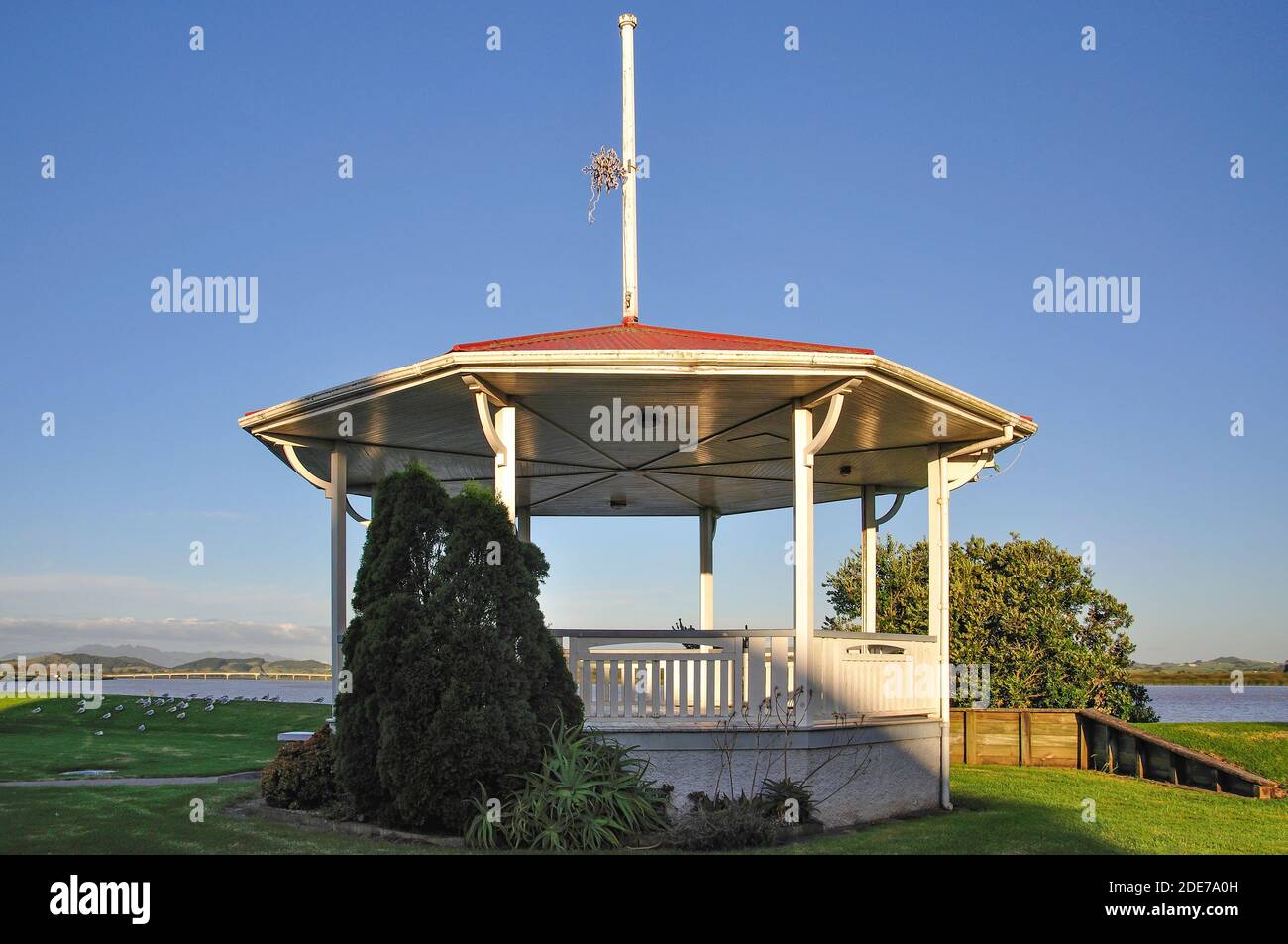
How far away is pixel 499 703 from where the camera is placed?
9586 mm

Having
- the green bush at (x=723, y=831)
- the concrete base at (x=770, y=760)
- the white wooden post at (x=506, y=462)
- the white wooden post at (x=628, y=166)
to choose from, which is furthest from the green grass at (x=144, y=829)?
the white wooden post at (x=628, y=166)

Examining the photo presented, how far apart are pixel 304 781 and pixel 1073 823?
7.42 meters

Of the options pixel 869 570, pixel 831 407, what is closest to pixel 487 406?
pixel 831 407

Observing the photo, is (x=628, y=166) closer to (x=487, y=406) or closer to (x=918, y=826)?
(x=487, y=406)

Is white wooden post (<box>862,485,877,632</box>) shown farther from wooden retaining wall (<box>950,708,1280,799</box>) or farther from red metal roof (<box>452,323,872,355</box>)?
red metal roof (<box>452,323,872,355</box>)

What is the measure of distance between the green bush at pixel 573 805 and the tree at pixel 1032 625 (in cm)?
1187

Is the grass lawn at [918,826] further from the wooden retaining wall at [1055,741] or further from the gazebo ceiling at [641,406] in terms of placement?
the gazebo ceiling at [641,406]

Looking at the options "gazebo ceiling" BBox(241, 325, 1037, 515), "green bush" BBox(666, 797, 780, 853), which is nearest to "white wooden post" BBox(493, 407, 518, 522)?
"gazebo ceiling" BBox(241, 325, 1037, 515)

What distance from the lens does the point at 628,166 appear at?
13945 mm

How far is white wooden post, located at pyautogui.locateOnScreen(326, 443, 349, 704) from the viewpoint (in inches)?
528

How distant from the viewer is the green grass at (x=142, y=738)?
15.8m

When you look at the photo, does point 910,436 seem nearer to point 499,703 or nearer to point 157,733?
point 499,703

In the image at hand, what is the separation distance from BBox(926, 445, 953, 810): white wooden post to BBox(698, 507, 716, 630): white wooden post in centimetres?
461
